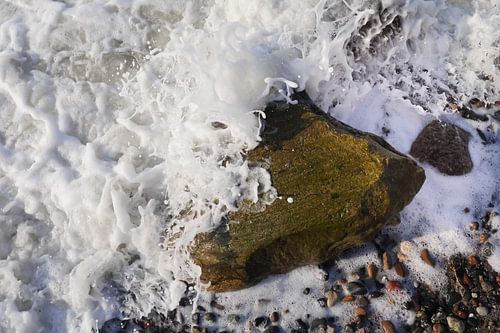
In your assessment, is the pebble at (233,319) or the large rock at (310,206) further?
the pebble at (233,319)

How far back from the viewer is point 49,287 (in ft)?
13.2

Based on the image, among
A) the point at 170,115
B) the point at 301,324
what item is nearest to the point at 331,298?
the point at 301,324

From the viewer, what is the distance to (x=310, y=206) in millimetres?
3576

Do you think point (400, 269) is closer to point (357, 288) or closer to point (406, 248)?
point (406, 248)

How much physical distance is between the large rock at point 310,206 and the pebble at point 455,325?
33.1 inches

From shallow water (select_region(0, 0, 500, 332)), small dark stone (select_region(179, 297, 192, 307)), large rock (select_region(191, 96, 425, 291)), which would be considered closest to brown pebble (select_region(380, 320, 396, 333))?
shallow water (select_region(0, 0, 500, 332))

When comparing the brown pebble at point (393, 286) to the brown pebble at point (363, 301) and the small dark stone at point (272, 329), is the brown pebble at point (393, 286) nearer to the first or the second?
the brown pebble at point (363, 301)

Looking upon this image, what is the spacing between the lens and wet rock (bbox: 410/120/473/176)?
13.4 feet

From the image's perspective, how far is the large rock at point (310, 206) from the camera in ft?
11.7

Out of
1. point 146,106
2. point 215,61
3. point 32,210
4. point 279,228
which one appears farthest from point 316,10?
point 32,210

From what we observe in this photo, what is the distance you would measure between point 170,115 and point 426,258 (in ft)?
8.19

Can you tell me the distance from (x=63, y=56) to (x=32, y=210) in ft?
5.43

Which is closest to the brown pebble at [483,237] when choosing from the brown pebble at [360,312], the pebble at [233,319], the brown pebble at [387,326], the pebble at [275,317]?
the brown pebble at [387,326]

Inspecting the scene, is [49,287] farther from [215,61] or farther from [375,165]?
[375,165]
